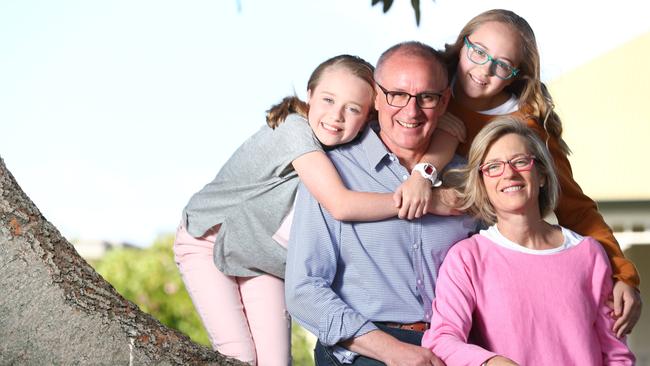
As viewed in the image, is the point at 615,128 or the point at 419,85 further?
the point at 615,128

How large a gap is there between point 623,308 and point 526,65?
1.01 metres

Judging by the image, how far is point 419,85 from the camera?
3809 millimetres

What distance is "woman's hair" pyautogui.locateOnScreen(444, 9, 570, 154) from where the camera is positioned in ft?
13.6

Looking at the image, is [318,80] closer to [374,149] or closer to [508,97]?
[374,149]

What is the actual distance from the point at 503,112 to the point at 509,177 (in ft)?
1.86

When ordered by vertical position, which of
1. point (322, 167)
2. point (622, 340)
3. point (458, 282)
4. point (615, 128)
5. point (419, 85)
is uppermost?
point (419, 85)

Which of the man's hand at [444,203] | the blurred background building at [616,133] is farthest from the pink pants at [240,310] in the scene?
the blurred background building at [616,133]

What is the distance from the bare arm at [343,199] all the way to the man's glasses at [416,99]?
31 centimetres

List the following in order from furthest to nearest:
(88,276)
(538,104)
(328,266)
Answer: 1. (538,104)
2. (328,266)
3. (88,276)

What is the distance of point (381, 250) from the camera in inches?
149

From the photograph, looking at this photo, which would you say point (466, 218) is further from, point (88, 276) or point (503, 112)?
point (88, 276)

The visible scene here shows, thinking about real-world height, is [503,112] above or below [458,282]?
above

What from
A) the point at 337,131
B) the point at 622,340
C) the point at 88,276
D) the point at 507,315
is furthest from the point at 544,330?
the point at 88,276

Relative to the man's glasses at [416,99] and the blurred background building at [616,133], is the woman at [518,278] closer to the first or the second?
the man's glasses at [416,99]
